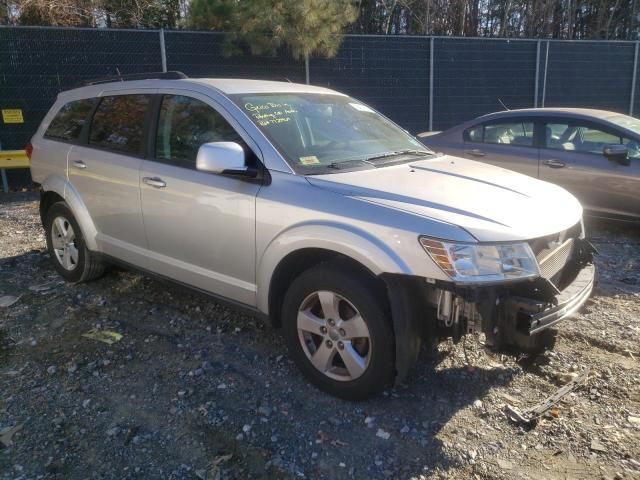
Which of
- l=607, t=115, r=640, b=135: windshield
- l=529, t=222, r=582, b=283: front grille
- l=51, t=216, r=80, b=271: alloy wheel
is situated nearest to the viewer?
l=529, t=222, r=582, b=283: front grille

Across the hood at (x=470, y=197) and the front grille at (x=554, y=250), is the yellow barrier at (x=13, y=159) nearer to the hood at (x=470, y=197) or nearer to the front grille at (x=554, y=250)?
the hood at (x=470, y=197)

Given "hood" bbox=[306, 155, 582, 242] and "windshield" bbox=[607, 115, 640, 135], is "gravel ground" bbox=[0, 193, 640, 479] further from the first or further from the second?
"windshield" bbox=[607, 115, 640, 135]

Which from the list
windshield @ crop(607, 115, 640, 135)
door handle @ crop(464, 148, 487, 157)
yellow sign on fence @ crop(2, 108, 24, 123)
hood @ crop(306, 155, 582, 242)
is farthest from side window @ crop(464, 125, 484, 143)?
yellow sign on fence @ crop(2, 108, 24, 123)

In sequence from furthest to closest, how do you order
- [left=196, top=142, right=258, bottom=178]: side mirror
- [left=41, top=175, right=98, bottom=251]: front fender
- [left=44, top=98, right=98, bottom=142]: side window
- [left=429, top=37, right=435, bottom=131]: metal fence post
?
[left=429, top=37, right=435, bottom=131]: metal fence post
[left=44, top=98, right=98, bottom=142]: side window
[left=41, top=175, right=98, bottom=251]: front fender
[left=196, top=142, right=258, bottom=178]: side mirror

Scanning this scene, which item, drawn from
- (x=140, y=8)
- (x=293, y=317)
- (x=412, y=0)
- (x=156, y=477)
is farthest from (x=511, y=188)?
(x=412, y=0)

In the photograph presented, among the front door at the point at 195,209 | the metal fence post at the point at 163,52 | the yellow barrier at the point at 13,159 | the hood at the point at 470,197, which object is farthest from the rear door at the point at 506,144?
the yellow barrier at the point at 13,159

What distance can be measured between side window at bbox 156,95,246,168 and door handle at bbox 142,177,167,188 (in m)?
0.15

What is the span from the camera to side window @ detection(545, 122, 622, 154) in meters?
6.51

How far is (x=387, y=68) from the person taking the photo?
11.3m

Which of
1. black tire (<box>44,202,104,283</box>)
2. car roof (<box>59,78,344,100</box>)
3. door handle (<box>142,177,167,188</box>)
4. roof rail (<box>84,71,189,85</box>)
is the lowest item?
black tire (<box>44,202,104,283</box>)

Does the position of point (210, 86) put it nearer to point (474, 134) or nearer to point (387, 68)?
point (474, 134)

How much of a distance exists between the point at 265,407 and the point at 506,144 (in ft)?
17.0

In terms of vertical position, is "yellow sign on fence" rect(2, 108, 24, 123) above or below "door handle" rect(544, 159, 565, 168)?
above

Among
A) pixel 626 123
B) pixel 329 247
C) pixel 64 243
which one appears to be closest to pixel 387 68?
pixel 626 123
